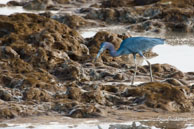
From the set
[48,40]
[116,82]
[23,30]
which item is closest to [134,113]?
[116,82]

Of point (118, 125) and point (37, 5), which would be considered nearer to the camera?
point (118, 125)

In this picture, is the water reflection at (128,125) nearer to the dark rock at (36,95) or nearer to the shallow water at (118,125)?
the shallow water at (118,125)

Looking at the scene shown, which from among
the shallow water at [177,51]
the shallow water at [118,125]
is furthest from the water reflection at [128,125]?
the shallow water at [177,51]

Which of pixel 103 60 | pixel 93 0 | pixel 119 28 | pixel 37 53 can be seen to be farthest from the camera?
pixel 93 0

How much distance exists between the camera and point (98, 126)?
7.98 meters

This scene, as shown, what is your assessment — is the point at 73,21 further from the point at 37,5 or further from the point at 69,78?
the point at 69,78

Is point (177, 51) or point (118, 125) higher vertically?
point (177, 51)

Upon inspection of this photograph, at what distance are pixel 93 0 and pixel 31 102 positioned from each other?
21.1m

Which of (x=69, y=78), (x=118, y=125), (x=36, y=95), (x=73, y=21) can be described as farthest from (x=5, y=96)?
(x=73, y=21)

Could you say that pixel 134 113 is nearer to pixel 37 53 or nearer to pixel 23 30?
pixel 37 53

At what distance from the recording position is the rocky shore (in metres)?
8.69

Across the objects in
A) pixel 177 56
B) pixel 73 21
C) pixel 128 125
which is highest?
pixel 73 21

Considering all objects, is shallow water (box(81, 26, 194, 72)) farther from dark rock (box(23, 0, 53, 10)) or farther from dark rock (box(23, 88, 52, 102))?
dark rock (box(23, 0, 53, 10))

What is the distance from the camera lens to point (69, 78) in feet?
35.4
